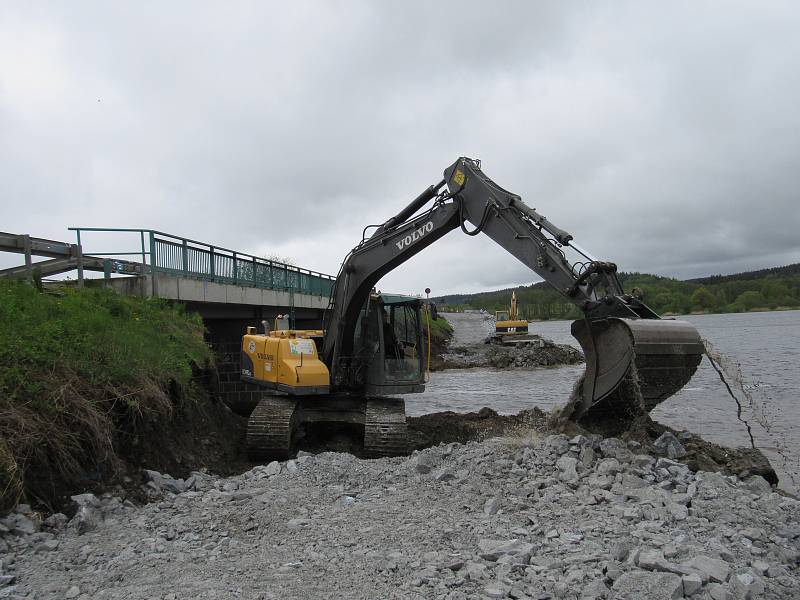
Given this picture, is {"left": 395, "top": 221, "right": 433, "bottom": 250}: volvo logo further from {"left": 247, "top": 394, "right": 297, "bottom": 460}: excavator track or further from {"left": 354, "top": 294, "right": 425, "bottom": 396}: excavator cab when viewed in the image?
{"left": 247, "top": 394, "right": 297, "bottom": 460}: excavator track

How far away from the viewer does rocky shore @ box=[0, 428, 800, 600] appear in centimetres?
429

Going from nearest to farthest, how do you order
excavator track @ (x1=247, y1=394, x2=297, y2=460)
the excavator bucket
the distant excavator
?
the excavator bucket < excavator track @ (x1=247, y1=394, x2=297, y2=460) < the distant excavator

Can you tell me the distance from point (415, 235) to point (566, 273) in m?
2.94

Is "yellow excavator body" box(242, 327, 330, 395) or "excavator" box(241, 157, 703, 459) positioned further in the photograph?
"yellow excavator body" box(242, 327, 330, 395)

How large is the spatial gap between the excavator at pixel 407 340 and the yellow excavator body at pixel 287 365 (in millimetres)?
20

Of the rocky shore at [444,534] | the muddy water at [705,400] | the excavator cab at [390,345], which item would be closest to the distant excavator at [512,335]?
the muddy water at [705,400]

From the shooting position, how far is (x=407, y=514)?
5938 mm

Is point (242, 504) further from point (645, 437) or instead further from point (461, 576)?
point (645, 437)

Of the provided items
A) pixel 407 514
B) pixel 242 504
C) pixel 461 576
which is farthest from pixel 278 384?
pixel 461 576

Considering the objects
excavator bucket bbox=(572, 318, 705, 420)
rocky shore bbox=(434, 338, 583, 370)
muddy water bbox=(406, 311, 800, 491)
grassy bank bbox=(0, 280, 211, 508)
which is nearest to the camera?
grassy bank bbox=(0, 280, 211, 508)

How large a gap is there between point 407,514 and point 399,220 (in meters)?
5.51

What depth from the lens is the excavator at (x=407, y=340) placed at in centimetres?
705

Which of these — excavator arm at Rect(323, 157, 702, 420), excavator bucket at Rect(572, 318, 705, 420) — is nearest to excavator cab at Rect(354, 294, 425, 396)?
excavator arm at Rect(323, 157, 702, 420)

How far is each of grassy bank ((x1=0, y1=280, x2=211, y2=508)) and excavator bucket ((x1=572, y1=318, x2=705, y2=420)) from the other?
5.62 metres
